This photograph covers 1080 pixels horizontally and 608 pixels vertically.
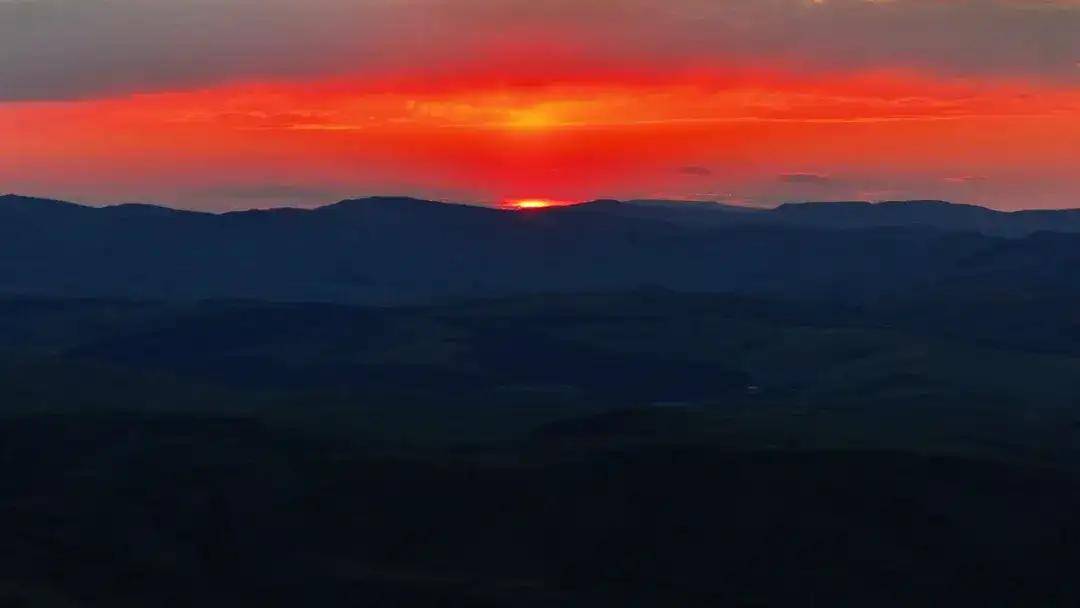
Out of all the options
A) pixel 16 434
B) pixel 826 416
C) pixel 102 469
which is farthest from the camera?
pixel 826 416

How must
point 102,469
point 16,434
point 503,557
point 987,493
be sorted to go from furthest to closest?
point 16,434 → point 102,469 → point 987,493 → point 503,557

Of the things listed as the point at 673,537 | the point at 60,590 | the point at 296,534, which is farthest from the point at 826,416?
the point at 60,590

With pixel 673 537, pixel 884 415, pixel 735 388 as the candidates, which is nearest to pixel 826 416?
pixel 884 415

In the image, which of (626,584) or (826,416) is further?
(826,416)

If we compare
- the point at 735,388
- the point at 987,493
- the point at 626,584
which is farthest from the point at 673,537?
the point at 735,388

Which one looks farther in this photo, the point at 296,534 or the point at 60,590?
the point at 296,534

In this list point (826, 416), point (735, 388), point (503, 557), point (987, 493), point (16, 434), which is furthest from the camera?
point (735, 388)

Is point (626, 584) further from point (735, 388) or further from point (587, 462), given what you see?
point (735, 388)

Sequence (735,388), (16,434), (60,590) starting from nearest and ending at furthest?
1. (60,590)
2. (16,434)
3. (735,388)

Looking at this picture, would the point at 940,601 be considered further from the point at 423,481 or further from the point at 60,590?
the point at 60,590
